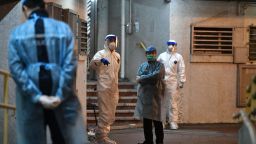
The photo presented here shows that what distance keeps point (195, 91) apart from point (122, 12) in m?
3.33

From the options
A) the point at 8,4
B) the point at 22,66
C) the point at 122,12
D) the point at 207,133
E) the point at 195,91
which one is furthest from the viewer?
the point at 122,12

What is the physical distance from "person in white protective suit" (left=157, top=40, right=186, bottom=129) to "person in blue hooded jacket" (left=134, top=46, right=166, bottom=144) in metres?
3.33

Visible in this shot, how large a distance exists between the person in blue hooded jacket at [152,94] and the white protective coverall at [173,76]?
10.9ft

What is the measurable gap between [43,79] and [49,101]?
8.8 inches

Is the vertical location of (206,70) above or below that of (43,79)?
below

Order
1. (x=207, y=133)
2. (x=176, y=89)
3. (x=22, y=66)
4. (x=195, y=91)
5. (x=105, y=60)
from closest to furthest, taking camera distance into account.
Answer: (x=22, y=66) → (x=105, y=60) → (x=207, y=133) → (x=176, y=89) → (x=195, y=91)

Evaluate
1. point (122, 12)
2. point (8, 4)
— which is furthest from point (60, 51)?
point (122, 12)

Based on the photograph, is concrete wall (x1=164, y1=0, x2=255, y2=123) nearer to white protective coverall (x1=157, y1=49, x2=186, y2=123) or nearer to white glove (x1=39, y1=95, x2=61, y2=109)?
white protective coverall (x1=157, y1=49, x2=186, y2=123)

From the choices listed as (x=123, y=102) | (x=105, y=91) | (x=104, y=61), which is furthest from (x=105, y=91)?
(x=123, y=102)

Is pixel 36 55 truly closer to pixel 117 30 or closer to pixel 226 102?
pixel 226 102

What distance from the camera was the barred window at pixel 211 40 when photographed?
46.3 ft

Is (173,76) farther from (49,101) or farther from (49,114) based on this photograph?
(49,101)

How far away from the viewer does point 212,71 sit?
46.6ft

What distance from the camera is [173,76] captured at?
12.9 m
